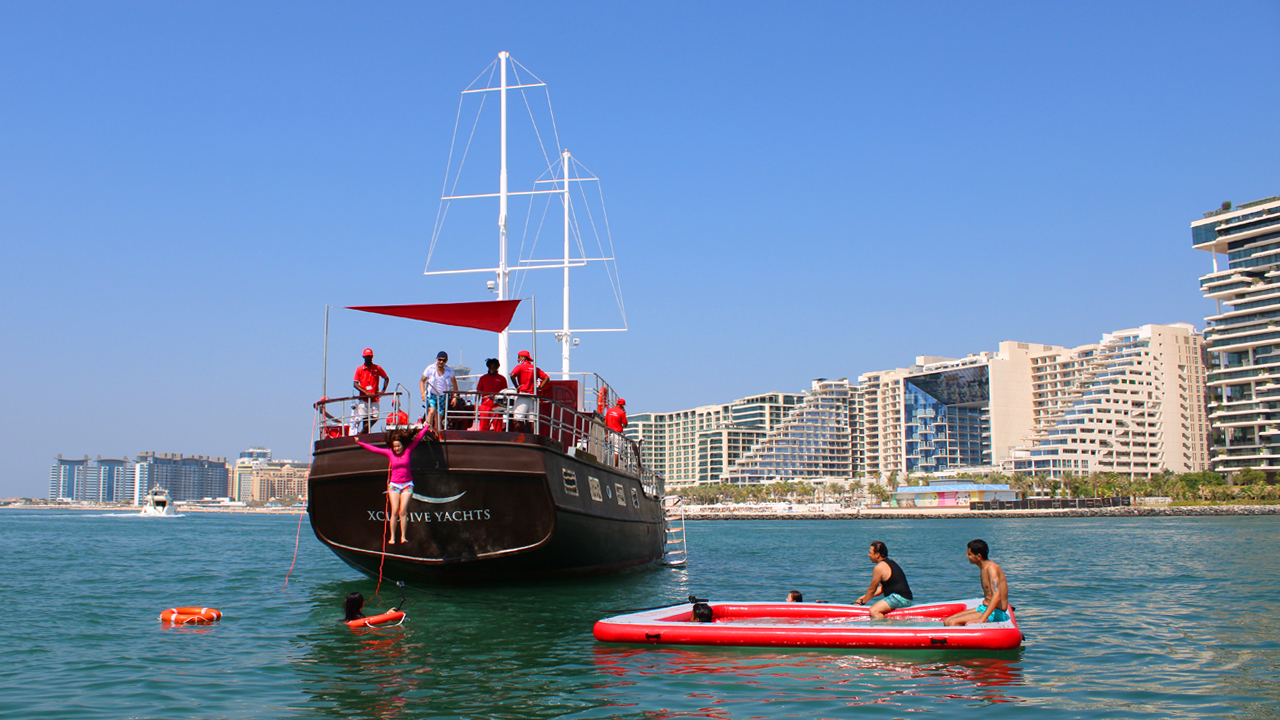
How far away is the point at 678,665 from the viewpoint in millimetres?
10734

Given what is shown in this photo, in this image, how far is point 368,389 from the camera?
1681cm

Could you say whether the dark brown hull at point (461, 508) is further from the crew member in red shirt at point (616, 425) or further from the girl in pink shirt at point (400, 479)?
the crew member in red shirt at point (616, 425)

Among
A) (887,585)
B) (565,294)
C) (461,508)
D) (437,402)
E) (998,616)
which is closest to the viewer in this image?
(998,616)

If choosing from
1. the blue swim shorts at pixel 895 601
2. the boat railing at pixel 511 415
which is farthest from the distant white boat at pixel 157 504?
the blue swim shorts at pixel 895 601

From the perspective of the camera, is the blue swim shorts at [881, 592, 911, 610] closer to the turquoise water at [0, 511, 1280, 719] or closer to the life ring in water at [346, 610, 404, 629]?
the turquoise water at [0, 511, 1280, 719]

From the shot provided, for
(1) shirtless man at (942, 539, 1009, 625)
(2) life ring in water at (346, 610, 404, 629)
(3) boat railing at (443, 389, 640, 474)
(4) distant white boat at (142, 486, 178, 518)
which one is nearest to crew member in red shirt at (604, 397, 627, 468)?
(3) boat railing at (443, 389, 640, 474)

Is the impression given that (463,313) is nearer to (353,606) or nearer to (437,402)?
(437,402)

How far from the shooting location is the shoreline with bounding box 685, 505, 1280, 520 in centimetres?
10144

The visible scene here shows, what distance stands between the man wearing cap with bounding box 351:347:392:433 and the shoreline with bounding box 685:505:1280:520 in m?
105

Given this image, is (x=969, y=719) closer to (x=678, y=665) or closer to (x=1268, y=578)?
(x=678, y=665)

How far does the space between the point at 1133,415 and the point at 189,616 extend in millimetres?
163062

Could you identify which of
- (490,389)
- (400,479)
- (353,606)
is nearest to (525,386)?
(490,389)

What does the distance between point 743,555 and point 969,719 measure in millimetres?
29898

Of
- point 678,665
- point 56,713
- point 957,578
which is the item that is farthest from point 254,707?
point 957,578
